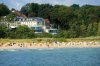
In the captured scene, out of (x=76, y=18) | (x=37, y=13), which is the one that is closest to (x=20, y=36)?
(x=76, y=18)

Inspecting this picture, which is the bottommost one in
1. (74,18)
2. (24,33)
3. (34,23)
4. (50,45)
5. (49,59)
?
(49,59)

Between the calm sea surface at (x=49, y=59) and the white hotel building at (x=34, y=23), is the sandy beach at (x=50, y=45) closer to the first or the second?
the calm sea surface at (x=49, y=59)

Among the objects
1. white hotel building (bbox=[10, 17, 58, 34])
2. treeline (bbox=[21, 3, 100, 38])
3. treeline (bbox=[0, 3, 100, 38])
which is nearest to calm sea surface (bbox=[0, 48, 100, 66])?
treeline (bbox=[0, 3, 100, 38])

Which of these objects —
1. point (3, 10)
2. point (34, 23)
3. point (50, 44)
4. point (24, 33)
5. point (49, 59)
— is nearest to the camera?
point (49, 59)

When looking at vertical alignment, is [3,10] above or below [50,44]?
above

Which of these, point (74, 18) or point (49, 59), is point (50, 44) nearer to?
point (49, 59)

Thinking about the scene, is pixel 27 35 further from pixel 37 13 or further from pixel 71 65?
pixel 37 13

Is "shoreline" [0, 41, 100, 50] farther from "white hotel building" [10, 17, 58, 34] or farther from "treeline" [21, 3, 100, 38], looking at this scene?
"white hotel building" [10, 17, 58, 34]

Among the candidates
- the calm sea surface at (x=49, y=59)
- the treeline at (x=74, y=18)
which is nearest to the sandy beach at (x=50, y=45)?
the calm sea surface at (x=49, y=59)

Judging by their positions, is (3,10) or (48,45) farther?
(3,10)

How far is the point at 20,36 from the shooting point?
A: 181 feet

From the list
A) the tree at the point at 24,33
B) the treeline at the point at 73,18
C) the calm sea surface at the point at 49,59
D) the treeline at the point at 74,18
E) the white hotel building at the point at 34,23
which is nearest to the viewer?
the calm sea surface at the point at 49,59

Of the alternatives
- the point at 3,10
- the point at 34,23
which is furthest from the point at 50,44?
the point at 3,10

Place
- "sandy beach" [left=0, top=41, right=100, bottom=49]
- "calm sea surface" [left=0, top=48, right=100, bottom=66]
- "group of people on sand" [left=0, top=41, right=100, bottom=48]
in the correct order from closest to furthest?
"calm sea surface" [left=0, top=48, right=100, bottom=66] → "sandy beach" [left=0, top=41, right=100, bottom=49] → "group of people on sand" [left=0, top=41, right=100, bottom=48]
